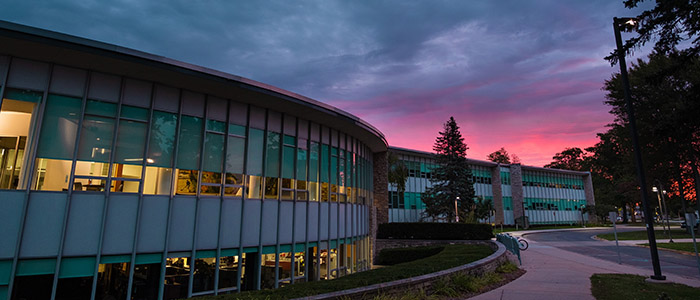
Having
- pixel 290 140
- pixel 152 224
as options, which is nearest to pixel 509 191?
pixel 290 140

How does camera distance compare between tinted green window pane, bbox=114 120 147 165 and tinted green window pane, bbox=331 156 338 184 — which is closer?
tinted green window pane, bbox=114 120 147 165

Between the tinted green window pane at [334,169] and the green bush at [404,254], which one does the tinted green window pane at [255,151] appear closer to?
the tinted green window pane at [334,169]

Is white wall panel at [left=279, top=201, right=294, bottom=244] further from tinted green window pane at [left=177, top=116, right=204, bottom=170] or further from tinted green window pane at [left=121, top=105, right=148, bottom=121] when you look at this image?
tinted green window pane at [left=121, top=105, right=148, bottom=121]

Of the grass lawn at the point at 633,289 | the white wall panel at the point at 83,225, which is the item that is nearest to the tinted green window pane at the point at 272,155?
the white wall panel at the point at 83,225

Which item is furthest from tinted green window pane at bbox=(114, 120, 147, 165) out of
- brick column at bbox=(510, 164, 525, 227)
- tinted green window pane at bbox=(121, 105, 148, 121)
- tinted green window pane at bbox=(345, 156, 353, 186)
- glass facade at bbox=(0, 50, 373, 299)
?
brick column at bbox=(510, 164, 525, 227)

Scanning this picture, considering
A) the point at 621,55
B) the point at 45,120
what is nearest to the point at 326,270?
the point at 45,120

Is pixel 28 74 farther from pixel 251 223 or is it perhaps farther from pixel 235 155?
pixel 251 223

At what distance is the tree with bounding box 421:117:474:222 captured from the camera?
135 ft

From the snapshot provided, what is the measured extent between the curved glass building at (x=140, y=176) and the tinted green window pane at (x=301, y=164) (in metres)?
0.15

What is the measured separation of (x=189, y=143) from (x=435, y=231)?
66.2ft

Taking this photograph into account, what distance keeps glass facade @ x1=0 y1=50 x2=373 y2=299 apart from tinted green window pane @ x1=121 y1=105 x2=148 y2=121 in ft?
0.11

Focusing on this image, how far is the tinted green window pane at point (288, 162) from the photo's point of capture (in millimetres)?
15281

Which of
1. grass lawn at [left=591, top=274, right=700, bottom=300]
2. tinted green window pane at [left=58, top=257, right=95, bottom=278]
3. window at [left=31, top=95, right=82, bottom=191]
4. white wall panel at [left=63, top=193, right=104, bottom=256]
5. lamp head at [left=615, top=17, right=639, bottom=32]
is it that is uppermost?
lamp head at [left=615, top=17, right=639, bottom=32]

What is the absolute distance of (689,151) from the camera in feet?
113
